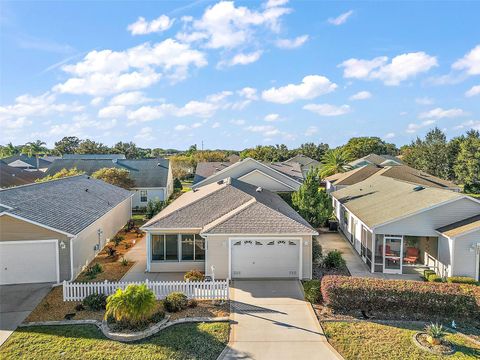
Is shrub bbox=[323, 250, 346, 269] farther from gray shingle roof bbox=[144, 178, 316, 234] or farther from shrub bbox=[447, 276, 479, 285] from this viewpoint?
shrub bbox=[447, 276, 479, 285]

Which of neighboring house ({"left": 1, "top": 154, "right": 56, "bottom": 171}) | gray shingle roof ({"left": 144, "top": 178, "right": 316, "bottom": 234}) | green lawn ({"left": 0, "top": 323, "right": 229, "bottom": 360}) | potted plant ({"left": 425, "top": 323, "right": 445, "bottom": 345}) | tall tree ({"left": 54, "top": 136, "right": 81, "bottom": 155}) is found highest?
tall tree ({"left": 54, "top": 136, "right": 81, "bottom": 155})

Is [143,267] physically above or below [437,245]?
below

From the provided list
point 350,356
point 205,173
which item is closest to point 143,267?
point 350,356

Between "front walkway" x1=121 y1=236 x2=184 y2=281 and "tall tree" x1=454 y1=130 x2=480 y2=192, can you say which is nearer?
"front walkway" x1=121 y1=236 x2=184 y2=281

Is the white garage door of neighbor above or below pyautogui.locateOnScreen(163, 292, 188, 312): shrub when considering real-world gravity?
above

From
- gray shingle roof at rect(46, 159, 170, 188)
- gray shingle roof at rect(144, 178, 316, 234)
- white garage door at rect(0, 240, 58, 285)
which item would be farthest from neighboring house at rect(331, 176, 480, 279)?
gray shingle roof at rect(46, 159, 170, 188)

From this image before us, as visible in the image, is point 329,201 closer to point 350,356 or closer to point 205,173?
point 350,356

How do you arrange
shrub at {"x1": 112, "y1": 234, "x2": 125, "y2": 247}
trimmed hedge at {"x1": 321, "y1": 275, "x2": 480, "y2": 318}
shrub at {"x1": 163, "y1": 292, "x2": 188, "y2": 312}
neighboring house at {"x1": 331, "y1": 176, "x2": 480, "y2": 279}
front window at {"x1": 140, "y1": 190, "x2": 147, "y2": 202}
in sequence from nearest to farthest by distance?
trimmed hedge at {"x1": 321, "y1": 275, "x2": 480, "y2": 318}, shrub at {"x1": 163, "y1": 292, "x2": 188, "y2": 312}, neighboring house at {"x1": 331, "y1": 176, "x2": 480, "y2": 279}, shrub at {"x1": 112, "y1": 234, "x2": 125, "y2": 247}, front window at {"x1": 140, "y1": 190, "x2": 147, "y2": 202}
